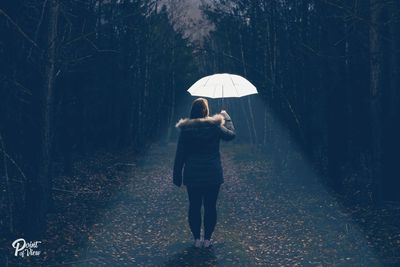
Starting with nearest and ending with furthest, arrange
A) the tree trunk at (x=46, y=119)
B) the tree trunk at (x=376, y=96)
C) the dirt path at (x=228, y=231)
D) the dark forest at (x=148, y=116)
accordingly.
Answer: the dirt path at (x=228, y=231) < the tree trunk at (x=46, y=119) < the dark forest at (x=148, y=116) < the tree trunk at (x=376, y=96)

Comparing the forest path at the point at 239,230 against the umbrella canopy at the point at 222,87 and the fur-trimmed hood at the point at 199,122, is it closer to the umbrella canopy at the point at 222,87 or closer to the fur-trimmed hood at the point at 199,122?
the fur-trimmed hood at the point at 199,122

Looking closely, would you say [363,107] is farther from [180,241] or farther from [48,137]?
[48,137]

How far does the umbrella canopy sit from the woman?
1.03m

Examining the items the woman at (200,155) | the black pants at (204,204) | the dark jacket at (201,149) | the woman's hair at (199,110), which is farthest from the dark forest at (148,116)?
the woman's hair at (199,110)

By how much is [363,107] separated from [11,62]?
988cm

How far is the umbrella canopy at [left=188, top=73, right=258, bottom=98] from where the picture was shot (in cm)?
793

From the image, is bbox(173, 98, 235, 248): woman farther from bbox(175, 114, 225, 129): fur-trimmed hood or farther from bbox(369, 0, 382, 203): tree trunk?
bbox(369, 0, 382, 203): tree trunk

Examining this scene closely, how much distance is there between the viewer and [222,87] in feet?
26.3

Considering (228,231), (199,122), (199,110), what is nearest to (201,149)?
(199,122)

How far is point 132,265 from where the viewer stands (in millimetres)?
6461

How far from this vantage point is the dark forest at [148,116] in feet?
23.5

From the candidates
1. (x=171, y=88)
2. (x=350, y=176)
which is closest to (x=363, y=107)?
(x=350, y=176)

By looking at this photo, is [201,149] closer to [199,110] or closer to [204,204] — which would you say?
[199,110]

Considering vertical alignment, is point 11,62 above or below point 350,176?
above
